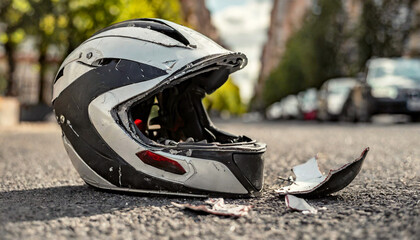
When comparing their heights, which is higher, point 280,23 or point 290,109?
point 280,23

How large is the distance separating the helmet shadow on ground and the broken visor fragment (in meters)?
0.17

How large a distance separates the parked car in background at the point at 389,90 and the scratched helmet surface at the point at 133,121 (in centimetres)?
924

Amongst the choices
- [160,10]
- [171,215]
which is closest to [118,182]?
[171,215]

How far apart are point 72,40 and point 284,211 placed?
15.4 m

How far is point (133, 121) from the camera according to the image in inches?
116

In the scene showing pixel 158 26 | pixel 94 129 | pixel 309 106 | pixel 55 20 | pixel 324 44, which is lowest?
pixel 309 106

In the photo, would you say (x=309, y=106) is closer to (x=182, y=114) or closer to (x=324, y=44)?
(x=324, y=44)

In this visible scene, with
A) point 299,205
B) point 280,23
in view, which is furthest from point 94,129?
point 280,23

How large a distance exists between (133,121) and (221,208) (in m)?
0.79

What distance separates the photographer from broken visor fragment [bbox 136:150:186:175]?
2.81 metres

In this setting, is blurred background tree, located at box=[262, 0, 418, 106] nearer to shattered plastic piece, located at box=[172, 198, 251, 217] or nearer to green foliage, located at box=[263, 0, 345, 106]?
green foliage, located at box=[263, 0, 345, 106]

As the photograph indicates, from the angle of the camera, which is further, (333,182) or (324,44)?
(324,44)

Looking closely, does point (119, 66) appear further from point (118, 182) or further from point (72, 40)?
point (72, 40)

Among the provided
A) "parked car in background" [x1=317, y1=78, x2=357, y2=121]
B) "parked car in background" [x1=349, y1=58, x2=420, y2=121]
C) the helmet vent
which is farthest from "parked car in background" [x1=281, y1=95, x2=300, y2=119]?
the helmet vent
